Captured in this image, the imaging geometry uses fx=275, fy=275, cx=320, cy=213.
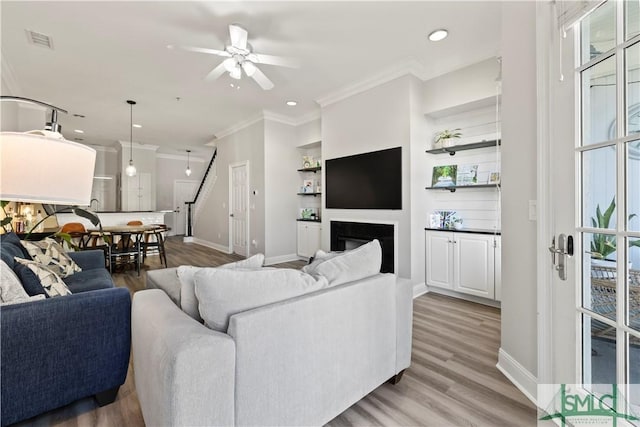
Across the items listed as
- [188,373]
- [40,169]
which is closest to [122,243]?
[40,169]

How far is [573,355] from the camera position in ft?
4.52

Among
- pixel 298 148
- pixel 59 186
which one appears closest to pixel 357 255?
pixel 59 186

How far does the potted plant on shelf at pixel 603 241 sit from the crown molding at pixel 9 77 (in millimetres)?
5559

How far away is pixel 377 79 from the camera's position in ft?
12.3

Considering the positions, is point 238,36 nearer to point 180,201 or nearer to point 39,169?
point 39,169

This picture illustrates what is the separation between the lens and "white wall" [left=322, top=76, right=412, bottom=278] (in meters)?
3.48

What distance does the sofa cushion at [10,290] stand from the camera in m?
1.35

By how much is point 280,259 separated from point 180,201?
6382 mm

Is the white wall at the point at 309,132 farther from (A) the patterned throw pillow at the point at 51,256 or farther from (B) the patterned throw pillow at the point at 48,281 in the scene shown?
(B) the patterned throw pillow at the point at 48,281

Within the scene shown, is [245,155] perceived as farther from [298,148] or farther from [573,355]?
[573,355]

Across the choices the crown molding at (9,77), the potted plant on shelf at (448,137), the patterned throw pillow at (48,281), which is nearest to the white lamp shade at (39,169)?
the patterned throw pillow at (48,281)

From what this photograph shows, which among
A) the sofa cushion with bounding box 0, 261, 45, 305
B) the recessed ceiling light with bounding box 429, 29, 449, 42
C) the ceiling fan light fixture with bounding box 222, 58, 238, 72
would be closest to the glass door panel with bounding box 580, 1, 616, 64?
the recessed ceiling light with bounding box 429, 29, 449, 42

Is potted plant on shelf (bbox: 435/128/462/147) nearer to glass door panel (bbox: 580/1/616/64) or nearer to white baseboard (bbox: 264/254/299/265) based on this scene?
glass door panel (bbox: 580/1/616/64)

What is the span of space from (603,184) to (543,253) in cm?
45
